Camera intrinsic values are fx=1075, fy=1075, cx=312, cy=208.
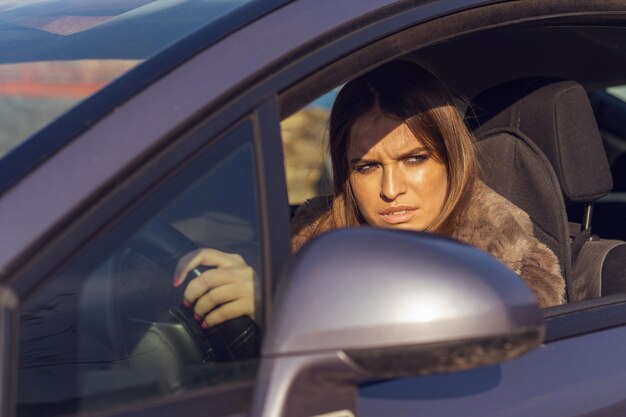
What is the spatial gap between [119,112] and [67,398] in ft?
1.17

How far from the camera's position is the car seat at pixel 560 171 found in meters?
2.48

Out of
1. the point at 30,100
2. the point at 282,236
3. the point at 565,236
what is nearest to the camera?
the point at 282,236

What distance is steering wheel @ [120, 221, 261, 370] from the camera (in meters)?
1.38

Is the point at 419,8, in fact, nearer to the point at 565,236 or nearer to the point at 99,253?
the point at 99,253

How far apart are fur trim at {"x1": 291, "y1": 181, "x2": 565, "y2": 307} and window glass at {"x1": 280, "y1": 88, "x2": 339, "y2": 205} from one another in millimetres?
434

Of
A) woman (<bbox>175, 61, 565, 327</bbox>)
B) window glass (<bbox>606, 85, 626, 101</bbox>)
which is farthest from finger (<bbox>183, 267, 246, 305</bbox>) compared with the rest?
window glass (<bbox>606, 85, 626, 101</bbox>)

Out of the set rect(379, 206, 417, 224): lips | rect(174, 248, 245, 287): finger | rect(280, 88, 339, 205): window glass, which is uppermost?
rect(280, 88, 339, 205): window glass

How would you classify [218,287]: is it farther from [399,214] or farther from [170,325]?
[399,214]

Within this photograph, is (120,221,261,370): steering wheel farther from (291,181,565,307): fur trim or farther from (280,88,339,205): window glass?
(280,88,339,205): window glass

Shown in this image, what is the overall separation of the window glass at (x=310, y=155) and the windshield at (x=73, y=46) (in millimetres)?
889

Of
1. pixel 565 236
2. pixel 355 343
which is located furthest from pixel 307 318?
pixel 565 236

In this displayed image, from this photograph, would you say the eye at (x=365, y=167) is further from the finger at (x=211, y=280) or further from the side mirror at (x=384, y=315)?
the side mirror at (x=384, y=315)

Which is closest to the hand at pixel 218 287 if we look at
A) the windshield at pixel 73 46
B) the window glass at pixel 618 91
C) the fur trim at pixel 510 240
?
the windshield at pixel 73 46

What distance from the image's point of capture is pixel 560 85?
8.32ft
